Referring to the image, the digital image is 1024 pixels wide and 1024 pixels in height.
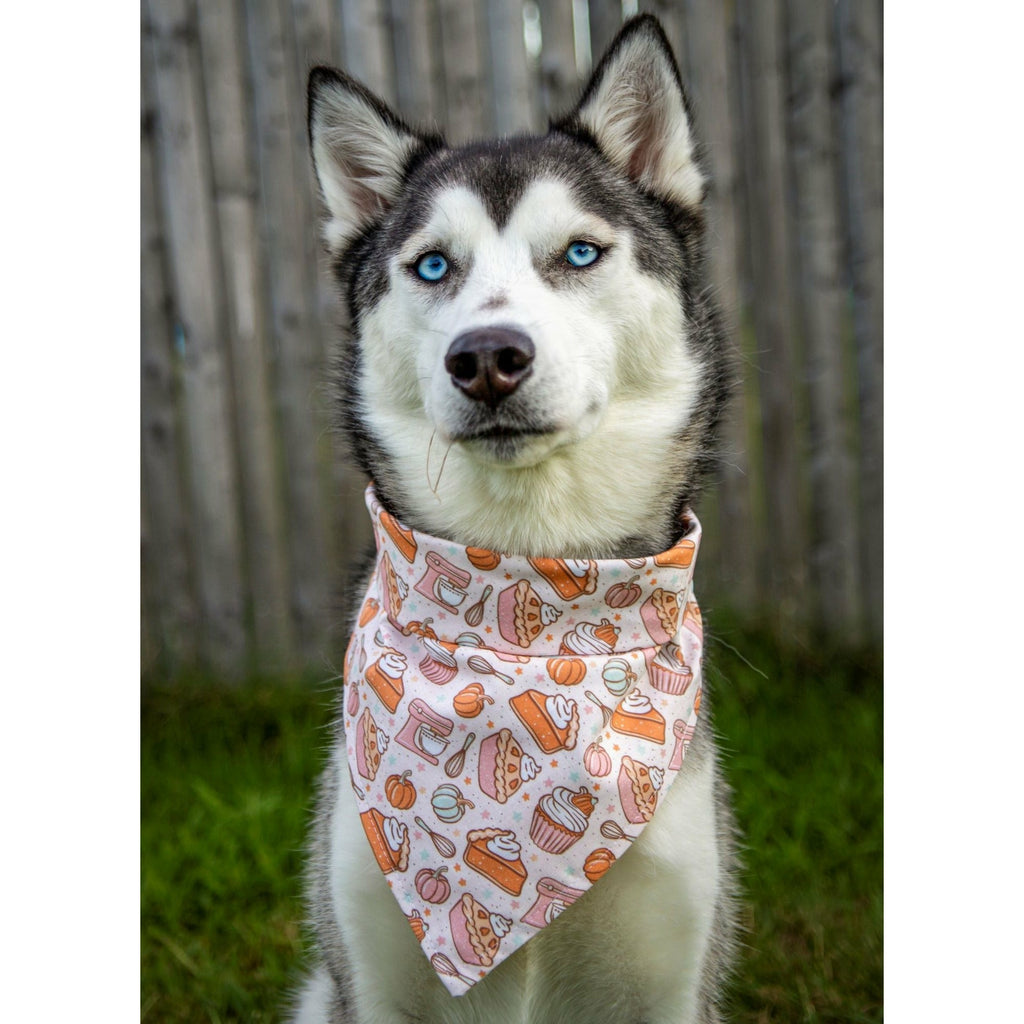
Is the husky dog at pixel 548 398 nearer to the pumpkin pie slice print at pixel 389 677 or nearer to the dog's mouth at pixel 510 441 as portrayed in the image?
the dog's mouth at pixel 510 441

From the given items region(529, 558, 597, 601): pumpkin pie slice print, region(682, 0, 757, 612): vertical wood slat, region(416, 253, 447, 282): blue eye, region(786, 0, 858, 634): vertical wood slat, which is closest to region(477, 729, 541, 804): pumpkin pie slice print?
region(529, 558, 597, 601): pumpkin pie slice print

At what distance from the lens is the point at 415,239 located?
7.00ft

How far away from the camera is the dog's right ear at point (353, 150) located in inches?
90.7

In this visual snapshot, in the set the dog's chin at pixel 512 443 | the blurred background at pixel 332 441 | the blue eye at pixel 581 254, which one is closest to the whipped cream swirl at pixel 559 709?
the dog's chin at pixel 512 443

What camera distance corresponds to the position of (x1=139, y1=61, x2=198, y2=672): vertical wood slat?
348cm

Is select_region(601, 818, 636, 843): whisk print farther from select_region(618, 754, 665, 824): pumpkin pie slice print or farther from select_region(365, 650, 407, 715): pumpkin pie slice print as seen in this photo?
select_region(365, 650, 407, 715): pumpkin pie slice print

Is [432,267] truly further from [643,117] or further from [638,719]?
[638,719]

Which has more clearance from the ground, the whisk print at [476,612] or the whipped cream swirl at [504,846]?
the whisk print at [476,612]

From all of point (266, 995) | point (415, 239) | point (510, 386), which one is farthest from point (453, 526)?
point (266, 995)

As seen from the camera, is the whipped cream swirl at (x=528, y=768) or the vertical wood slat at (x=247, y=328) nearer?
the whipped cream swirl at (x=528, y=768)

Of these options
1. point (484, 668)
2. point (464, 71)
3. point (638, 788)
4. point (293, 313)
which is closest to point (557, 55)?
point (464, 71)

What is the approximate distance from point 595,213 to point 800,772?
213cm

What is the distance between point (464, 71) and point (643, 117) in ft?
4.44

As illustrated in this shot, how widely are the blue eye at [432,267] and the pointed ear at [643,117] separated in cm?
52
